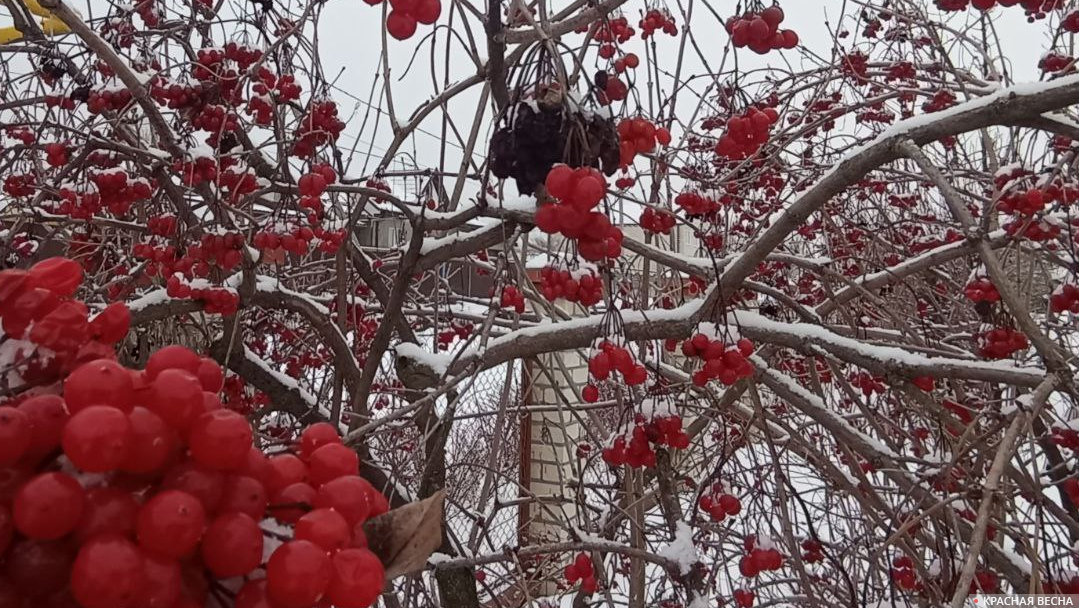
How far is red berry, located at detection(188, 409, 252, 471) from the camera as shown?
37 cm

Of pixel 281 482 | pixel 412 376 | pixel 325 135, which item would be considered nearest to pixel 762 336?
pixel 412 376

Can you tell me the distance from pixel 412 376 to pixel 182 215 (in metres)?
0.75

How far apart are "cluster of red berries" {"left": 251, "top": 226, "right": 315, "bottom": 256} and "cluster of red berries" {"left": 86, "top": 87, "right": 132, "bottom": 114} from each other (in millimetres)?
592

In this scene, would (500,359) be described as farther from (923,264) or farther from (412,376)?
(923,264)

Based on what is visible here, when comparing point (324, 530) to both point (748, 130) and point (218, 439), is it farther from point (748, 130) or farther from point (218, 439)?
point (748, 130)

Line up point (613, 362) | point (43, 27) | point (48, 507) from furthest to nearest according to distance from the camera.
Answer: point (43, 27)
point (613, 362)
point (48, 507)

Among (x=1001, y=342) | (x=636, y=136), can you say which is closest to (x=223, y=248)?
(x=636, y=136)

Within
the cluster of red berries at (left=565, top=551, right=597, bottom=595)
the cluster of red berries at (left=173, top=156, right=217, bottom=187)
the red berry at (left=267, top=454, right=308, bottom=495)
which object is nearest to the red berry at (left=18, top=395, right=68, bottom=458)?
the red berry at (left=267, top=454, right=308, bottom=495)

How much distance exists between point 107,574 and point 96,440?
0.06 m

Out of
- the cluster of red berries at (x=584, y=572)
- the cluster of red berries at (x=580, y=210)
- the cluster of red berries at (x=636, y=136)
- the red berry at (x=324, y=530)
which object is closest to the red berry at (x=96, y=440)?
the red berry at (x=324, y=530)

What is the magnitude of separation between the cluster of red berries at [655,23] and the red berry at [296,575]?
77.7 inches

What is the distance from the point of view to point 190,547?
350 mm

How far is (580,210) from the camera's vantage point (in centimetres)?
95

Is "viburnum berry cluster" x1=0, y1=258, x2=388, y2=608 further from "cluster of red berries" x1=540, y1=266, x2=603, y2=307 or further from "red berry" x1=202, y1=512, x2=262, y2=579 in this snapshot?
"cluster of red berries" x1=540, y1=266, x2=603, y2=307
